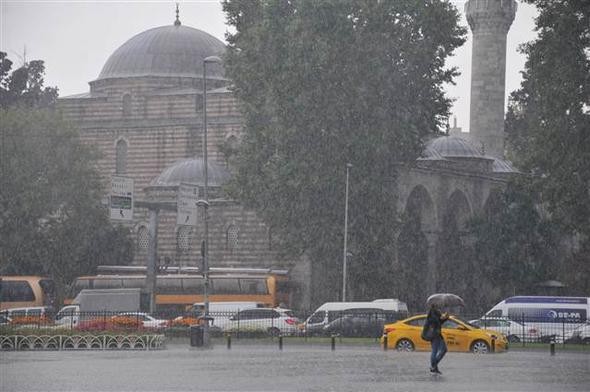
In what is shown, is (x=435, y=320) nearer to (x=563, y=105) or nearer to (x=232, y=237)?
(x=563, y=105)

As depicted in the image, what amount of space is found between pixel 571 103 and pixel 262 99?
15812 mm

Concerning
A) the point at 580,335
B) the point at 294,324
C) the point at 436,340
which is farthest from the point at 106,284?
the point at 436,340

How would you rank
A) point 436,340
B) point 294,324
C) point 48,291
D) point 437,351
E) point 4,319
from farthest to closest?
1. point 48,291
2. point 294,324
3. point 4,319
4. point 436,340
5. point 437,351

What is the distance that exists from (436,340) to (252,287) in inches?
1696

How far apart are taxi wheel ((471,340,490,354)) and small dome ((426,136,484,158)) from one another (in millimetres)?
48481

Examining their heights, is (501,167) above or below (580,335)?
above

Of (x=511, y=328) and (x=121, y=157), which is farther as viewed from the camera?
(x=121, y=157)

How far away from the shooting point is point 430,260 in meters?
78.9

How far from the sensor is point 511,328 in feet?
155

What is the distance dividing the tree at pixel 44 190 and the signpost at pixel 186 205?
2653cm

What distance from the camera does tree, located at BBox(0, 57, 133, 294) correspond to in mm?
67000

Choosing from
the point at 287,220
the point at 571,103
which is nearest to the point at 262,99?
the point at 287,220

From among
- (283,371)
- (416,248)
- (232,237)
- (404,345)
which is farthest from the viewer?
(232,237)

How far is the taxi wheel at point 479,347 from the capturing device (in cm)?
3794
